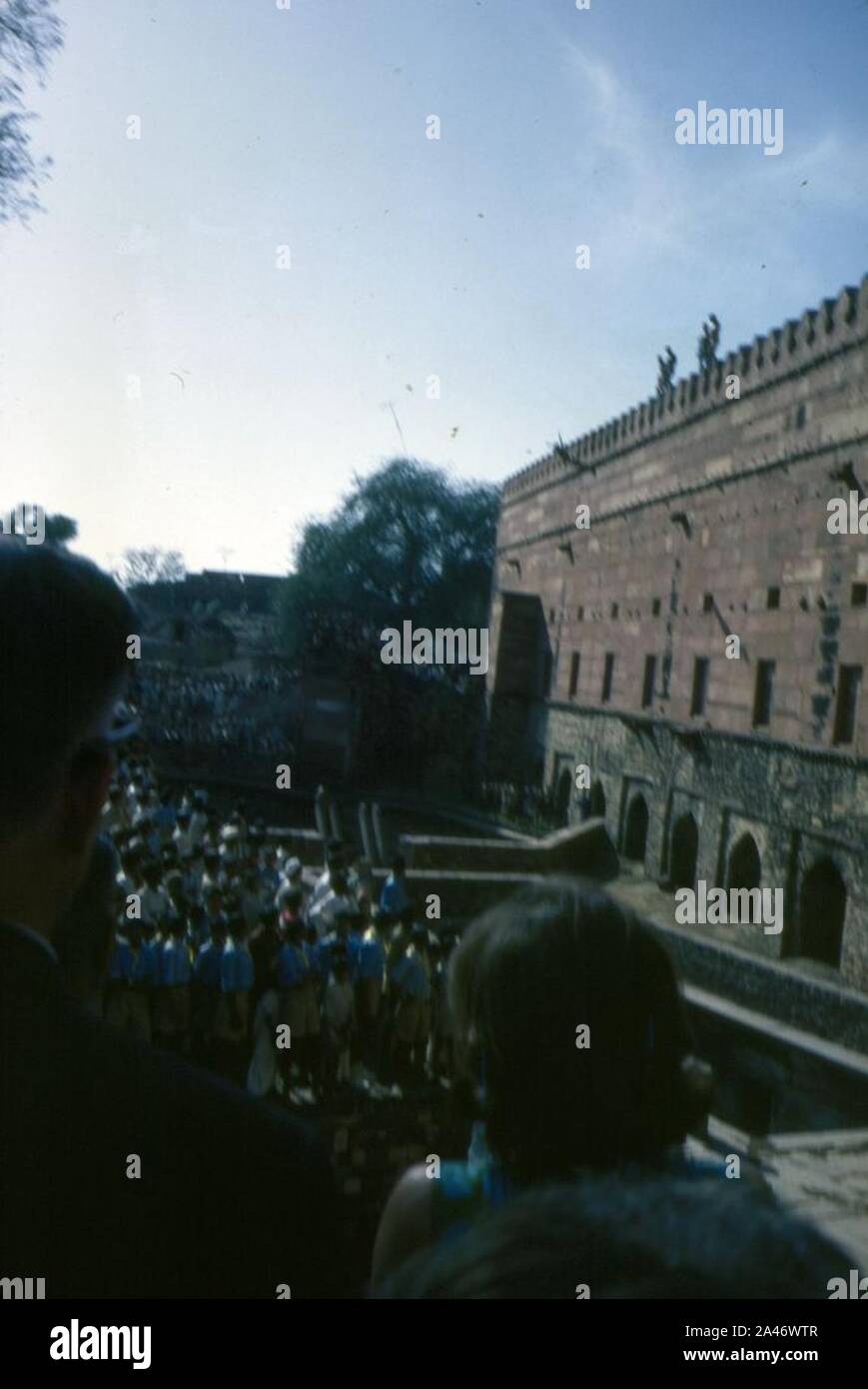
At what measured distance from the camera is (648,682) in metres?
21.0

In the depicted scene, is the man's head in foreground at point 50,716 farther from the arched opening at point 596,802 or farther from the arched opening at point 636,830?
the arched opening at point 596,802

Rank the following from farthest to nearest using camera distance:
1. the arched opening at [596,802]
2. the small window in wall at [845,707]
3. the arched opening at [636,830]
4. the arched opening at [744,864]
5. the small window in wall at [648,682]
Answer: the arched opening at [596,802]
the small window in wall at [648,682]
the arched opening at [636,830]
the arched opening at [744,864]
the small window in wall at [845,707]

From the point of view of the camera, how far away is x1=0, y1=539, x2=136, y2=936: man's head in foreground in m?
1.42

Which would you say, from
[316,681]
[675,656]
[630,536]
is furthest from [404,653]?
[675,656]

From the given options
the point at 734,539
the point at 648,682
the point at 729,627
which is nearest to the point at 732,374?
the point at 734,539

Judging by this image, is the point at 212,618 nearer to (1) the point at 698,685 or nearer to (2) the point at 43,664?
(1) the point at 698,685

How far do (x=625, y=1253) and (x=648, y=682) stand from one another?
67.0ft

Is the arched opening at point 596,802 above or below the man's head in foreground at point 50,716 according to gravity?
below

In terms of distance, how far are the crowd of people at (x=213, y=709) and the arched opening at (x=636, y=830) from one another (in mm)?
10312

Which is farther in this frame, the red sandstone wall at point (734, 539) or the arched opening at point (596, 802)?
the arched opening at point (596, 802)

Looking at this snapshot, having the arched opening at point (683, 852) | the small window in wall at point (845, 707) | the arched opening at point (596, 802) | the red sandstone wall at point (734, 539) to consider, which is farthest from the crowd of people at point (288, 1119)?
the arched opening at point (596, 802)

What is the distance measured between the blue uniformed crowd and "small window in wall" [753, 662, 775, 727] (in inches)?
326

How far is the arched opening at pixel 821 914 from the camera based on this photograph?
14625 mm
